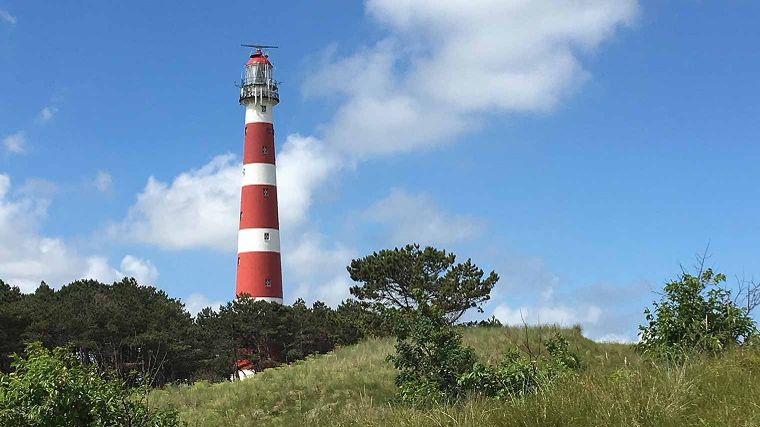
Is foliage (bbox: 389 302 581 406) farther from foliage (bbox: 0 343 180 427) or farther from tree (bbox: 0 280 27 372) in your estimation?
tree (bbox: 0 280 27 372)

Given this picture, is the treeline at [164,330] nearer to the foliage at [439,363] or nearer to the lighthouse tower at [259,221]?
the lighthouse tower at [259,221]

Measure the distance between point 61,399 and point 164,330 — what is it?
45119 millimetres

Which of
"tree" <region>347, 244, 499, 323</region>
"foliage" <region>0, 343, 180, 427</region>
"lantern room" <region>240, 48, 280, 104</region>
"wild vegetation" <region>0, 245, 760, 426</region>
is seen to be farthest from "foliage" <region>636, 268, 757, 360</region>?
"lantern room" <region>240, 48, 280, 104</region>

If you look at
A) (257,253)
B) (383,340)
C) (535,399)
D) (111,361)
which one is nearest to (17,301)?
(111,361)

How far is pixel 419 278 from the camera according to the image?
41.6 m

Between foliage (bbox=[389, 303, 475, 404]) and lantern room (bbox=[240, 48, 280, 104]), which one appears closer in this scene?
foliage (bbox=[389, 303, 475, 404])

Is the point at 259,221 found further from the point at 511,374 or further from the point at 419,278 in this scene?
the point at 511,374

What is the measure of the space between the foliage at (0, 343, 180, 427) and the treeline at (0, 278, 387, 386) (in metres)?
33.7

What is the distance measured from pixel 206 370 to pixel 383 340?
25.5 metres

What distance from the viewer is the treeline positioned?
50.5m

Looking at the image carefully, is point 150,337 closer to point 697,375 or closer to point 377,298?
point 377,298

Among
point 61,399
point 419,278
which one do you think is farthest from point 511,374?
point 419,278

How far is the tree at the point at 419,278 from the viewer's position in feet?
135

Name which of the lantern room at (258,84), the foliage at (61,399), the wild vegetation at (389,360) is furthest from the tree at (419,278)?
the foliage at (61,399)
